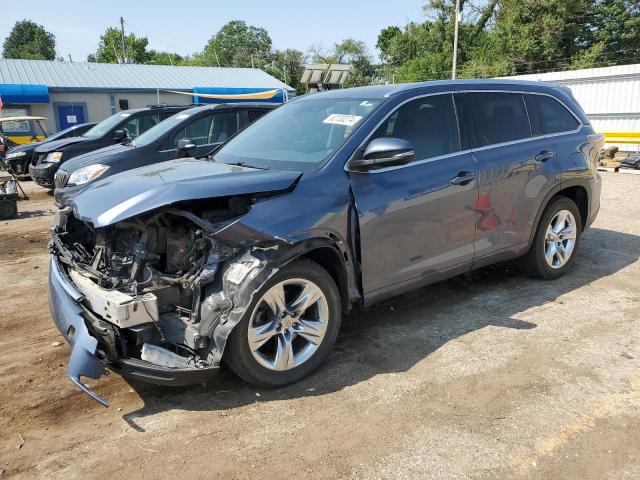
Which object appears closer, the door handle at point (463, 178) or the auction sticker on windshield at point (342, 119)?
the auction sticker on windshield at point (342, 119)

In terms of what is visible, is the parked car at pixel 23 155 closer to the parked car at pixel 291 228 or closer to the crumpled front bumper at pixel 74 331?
the parked car at pixel 291 228

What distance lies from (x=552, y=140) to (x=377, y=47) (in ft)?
210

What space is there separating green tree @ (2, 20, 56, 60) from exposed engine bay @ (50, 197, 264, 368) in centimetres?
11359

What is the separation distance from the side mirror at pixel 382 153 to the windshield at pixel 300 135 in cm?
22

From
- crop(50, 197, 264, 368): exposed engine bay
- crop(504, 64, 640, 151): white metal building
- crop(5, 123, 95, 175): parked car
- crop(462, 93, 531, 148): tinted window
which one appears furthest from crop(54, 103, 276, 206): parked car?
crop(504, 64, 640, 151): white metal building

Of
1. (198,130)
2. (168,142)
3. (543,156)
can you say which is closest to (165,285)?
(543,156)

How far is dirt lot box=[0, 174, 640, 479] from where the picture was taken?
2758mm

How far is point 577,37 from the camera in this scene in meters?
37.2

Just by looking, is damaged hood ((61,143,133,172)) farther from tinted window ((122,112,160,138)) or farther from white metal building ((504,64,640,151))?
white metal building ((504,64,640,151))

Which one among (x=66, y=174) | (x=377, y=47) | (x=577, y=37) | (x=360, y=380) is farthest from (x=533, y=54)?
(x=360, y=380)

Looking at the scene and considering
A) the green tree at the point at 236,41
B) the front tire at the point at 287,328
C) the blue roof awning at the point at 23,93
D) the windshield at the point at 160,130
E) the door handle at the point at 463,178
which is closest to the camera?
the front tire at the point at 287,328

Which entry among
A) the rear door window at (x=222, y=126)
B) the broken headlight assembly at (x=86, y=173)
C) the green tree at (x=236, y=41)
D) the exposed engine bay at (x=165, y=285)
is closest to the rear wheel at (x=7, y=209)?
the broken headlight assembly at (x=86, y=173)

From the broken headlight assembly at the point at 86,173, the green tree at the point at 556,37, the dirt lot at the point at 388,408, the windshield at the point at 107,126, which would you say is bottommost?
the dirt lot at the point at 388,408

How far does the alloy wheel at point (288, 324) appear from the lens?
3.27 meters
